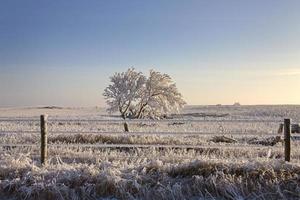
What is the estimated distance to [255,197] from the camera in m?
9.68

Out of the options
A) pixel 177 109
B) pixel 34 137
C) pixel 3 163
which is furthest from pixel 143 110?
pixel 3 163

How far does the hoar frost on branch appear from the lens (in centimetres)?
4350

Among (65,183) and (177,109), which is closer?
(65,183)

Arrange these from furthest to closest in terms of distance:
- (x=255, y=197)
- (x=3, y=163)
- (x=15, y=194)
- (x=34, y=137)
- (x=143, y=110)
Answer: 1. (x=143, y=110)
2. (x=34, y=137)
3. (x=3, y=163)
4. (x=15, y=194)
5. (x=255, y=197)

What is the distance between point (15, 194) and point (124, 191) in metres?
2.31

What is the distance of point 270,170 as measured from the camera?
10352 mm

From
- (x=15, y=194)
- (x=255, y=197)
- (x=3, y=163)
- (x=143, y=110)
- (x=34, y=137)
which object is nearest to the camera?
(x=255, y=197)

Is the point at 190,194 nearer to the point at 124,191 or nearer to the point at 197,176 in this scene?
the point at 197,176

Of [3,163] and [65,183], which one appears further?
[3,163]

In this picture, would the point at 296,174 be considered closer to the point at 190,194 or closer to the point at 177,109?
the point at 190,194

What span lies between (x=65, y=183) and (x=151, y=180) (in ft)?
5.94

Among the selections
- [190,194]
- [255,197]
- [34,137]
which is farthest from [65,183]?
[34,137]

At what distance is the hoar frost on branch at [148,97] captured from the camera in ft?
143

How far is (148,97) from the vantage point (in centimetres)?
4425
